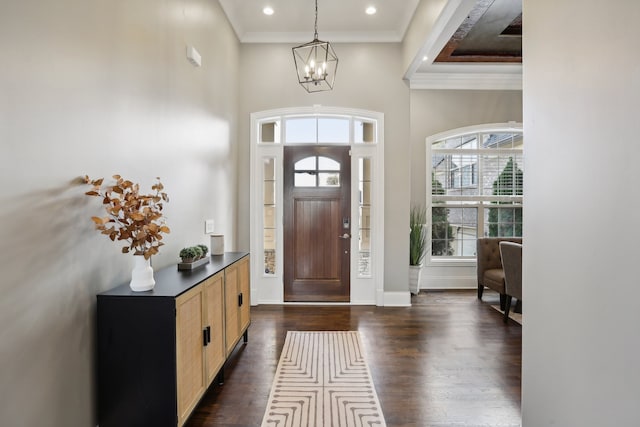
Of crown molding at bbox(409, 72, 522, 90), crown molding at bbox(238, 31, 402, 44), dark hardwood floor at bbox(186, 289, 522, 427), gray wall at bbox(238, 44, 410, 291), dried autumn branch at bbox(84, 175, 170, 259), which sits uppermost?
crown molding at bbox(238, 31, 402, 44)

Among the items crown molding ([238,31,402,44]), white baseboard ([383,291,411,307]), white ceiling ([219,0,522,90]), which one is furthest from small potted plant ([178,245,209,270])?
crown molding ([238,31,402,44])

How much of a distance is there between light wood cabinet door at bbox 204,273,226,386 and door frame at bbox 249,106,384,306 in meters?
2.02

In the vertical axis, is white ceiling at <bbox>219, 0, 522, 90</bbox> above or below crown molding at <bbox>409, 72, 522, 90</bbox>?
above

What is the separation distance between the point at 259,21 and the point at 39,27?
10.7 ft

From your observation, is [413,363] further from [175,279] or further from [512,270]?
[175,279]

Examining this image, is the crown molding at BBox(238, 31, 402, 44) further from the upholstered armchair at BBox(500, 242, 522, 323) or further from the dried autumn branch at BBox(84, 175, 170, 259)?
the dried autumn branch at BBox(84, 175, 170, 259)

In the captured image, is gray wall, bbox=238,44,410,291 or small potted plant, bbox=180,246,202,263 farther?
gray wall, bbox=238,44,410,291

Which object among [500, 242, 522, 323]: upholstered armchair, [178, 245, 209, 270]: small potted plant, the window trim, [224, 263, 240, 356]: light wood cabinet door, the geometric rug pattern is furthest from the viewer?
the window trim

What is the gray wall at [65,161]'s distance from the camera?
1.26 m

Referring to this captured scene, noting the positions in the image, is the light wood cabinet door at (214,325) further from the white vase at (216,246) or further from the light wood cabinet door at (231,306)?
the white vase at (216,246)

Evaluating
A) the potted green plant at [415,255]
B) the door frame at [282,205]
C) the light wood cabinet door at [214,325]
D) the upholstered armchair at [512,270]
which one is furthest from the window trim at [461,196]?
the light wood cabinet door at [214,325]

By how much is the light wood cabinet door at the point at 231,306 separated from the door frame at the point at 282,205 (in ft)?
5.40

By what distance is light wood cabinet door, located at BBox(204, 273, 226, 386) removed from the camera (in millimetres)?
2170

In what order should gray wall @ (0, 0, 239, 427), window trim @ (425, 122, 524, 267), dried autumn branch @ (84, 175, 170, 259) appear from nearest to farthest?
gray wall @ (0, 0, 239, 427) < dried autumn branch @ (84, 175, 170, 259) < window trim @ (425, 122, 524, 267)
